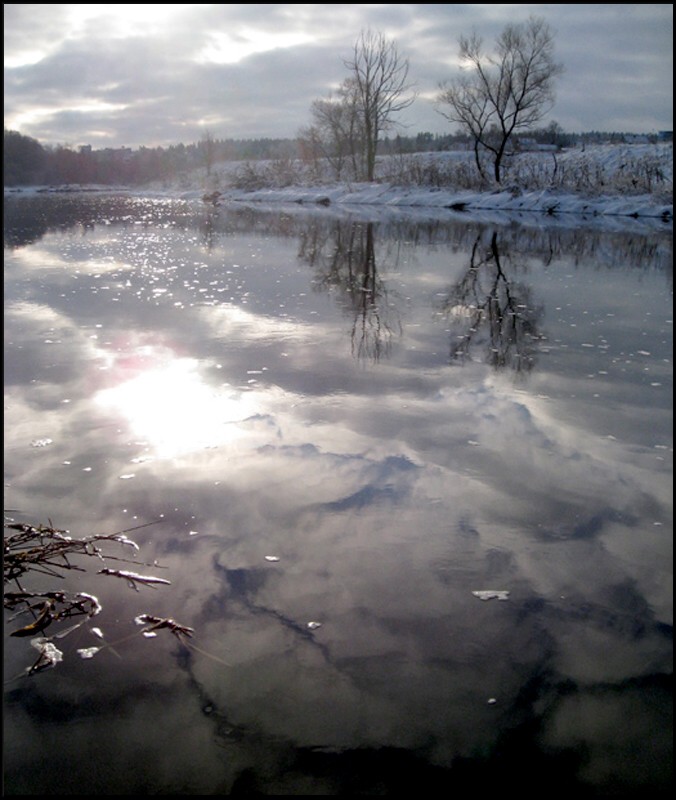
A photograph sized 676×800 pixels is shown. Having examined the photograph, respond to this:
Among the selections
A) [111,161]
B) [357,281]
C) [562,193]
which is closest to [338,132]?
[562,193]

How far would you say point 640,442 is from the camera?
4.79 meters

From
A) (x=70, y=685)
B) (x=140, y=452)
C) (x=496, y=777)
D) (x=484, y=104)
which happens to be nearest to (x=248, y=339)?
(x=140, y=452)

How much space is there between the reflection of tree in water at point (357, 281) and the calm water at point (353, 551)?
0.16 metres

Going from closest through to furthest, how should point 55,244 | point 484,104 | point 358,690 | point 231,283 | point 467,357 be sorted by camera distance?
point 358,690 < point 467,357 < point 231,283 < point 55,244 < point 484,104

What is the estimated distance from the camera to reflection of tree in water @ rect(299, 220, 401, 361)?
25.9 ft

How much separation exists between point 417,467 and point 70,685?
2478 millimetres

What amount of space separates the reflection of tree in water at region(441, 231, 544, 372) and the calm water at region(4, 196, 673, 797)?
77 millimetres

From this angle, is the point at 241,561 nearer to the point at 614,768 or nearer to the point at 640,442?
the point at 614,768

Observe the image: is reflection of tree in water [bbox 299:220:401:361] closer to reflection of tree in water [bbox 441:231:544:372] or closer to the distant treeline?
reflection of tree in water [bbox 441:231:544:372]

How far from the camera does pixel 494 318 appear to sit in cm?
873

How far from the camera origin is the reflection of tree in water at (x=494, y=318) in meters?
7.08

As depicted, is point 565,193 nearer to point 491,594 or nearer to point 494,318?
point 494,318

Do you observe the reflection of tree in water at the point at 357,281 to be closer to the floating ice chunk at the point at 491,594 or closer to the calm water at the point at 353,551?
the calm water at the point at 353,551

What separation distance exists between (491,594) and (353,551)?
732 millimetres
